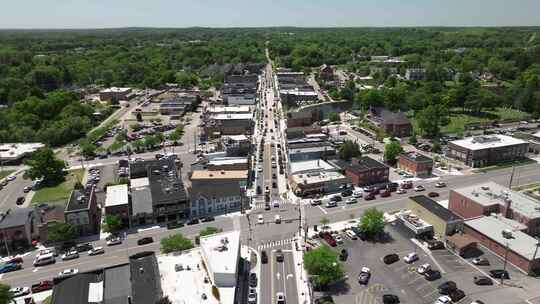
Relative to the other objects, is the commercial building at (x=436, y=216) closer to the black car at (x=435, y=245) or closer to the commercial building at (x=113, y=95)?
the black car at (x=435, y=245)

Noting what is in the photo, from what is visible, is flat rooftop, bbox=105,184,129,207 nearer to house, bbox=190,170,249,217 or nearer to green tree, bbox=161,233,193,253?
house, bbox=190,170,249,217

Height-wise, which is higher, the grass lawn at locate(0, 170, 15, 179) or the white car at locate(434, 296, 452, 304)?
the white car at locate(434, 296, 452, 304)

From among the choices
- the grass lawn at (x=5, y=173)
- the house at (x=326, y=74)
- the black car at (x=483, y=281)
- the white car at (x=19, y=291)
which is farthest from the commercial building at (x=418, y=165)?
the house at (x=326, y=74)

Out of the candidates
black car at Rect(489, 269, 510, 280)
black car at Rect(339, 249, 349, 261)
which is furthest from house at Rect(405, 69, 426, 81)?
black car at Rect(339, 249, 349, 261)

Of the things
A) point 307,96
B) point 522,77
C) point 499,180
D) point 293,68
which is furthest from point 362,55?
point 499,180

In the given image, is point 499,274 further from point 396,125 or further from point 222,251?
point 396,125
